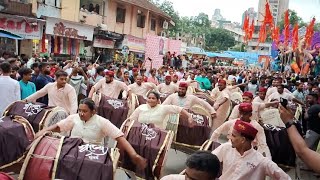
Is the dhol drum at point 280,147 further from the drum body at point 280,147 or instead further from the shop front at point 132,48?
the shop front at point 132,48

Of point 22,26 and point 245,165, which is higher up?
point 22,26

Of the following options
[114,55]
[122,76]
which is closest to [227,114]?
[122,76]

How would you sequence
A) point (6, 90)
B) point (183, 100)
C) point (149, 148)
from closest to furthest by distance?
1. point (149, 148)
2. point (6, 90)
3. point (183, 100)

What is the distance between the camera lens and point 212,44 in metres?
74.6

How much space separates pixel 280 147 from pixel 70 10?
17.6 m

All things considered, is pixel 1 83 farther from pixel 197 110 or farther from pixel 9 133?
pixel 197 110

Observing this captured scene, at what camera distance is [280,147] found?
6641mm

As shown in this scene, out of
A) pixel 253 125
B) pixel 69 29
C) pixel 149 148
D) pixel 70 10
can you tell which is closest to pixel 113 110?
pixel 149 148

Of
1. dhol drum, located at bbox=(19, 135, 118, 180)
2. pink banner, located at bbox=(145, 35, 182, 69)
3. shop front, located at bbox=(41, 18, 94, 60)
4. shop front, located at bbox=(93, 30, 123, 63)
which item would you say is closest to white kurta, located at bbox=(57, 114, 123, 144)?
dhol drum, located at bbox=(19, 135, 118, 180)

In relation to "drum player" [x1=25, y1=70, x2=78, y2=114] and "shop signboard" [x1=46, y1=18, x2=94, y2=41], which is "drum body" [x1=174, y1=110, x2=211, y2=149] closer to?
"drum player" [x1=25, y1=70, x2=78, y2=114]

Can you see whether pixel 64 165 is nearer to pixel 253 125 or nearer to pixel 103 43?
pixel 253 125

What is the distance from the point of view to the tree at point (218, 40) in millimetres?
73375

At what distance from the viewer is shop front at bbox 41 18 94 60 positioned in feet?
66.7

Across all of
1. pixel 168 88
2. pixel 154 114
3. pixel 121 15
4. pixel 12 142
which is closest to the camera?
pixel 12 142
